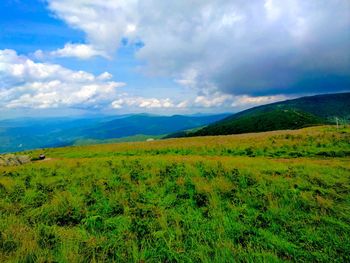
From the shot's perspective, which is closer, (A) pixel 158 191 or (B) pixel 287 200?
(B) pixel 287 200

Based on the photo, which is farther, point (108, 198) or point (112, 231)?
point (108, 198)

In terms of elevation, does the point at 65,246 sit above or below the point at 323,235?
above

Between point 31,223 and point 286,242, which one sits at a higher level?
point 31,223

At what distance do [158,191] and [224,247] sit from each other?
16.8 feet

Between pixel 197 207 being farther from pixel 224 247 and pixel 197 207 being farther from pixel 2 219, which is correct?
pixel 2 219

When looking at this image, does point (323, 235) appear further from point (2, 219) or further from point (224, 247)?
point (2, 219)

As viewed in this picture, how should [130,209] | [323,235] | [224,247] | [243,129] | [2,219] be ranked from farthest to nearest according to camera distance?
[243,129]
[130,209]
[2,219]
[323,235]
[224,247]

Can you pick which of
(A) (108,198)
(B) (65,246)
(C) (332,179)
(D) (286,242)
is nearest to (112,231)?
(B) (65,246)

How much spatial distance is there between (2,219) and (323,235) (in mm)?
9637

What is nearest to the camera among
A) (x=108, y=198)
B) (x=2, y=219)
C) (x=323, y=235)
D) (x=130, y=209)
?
(x=323, y=235)

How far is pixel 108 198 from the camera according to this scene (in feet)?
30.5

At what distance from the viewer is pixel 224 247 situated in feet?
17.8

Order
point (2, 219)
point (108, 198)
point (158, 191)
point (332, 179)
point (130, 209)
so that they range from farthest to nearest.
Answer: point (332, 179)
point (158, 191)
point (108, 198)
point (130, 209)
point (2, 219)

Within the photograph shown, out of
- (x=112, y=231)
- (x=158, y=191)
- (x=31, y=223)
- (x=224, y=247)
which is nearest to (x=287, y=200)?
(x=224, y=247)
